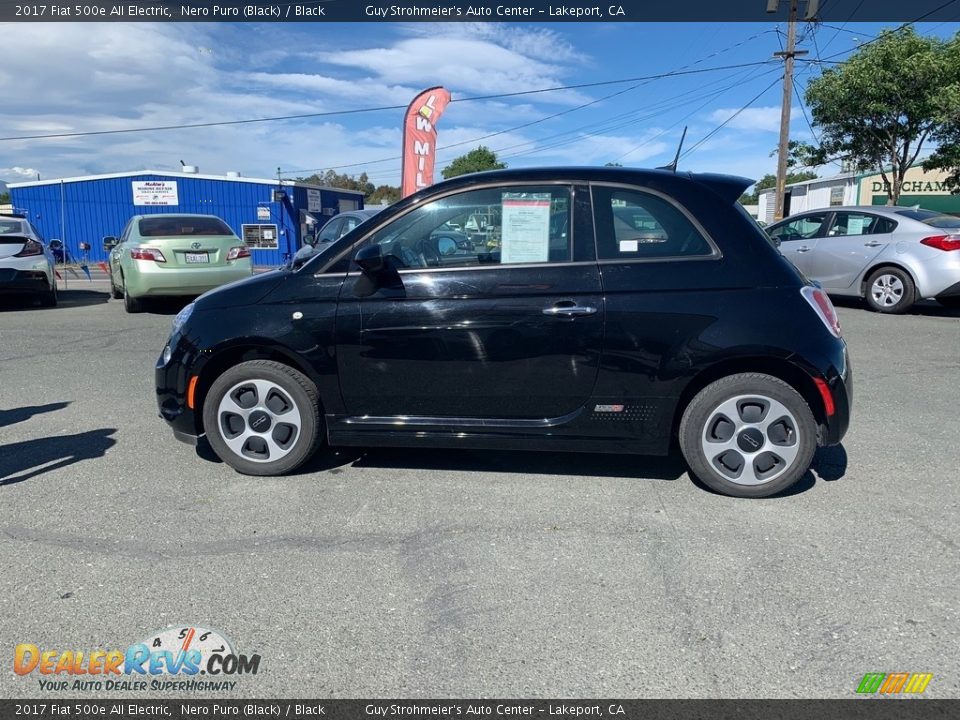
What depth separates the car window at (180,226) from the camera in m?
10.9

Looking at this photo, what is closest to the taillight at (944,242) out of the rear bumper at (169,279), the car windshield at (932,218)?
the car windshield at (932,218)

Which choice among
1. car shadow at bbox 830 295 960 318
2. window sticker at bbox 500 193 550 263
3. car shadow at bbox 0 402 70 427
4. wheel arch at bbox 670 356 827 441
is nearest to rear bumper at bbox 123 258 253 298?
car shadow at bbox 0 402 70 427

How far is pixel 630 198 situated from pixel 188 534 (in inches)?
113

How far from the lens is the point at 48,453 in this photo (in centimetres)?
462

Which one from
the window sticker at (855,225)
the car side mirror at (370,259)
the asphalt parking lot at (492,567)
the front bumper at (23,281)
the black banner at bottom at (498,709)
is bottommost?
the black banner at bottom at (498,709)

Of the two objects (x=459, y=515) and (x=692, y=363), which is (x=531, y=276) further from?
(x=459, y=515)

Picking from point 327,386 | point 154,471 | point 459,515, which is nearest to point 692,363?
point 459,515

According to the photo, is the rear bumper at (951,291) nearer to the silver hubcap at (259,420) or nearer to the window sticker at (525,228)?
the window sticker at (525,228)

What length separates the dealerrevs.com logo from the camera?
2418 millimetres

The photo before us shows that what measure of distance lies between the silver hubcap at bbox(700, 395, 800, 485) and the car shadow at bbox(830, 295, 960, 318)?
8.33 meters

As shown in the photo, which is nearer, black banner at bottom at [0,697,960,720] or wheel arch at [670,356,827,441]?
black banner at bottom at [0,697,960,720]

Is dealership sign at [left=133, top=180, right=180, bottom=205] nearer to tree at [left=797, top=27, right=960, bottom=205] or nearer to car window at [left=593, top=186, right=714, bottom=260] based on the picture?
tree at [left=797, top=27, right=960, bottom=205]

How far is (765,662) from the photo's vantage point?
250 centimetres

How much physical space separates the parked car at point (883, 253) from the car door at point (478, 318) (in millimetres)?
8303
